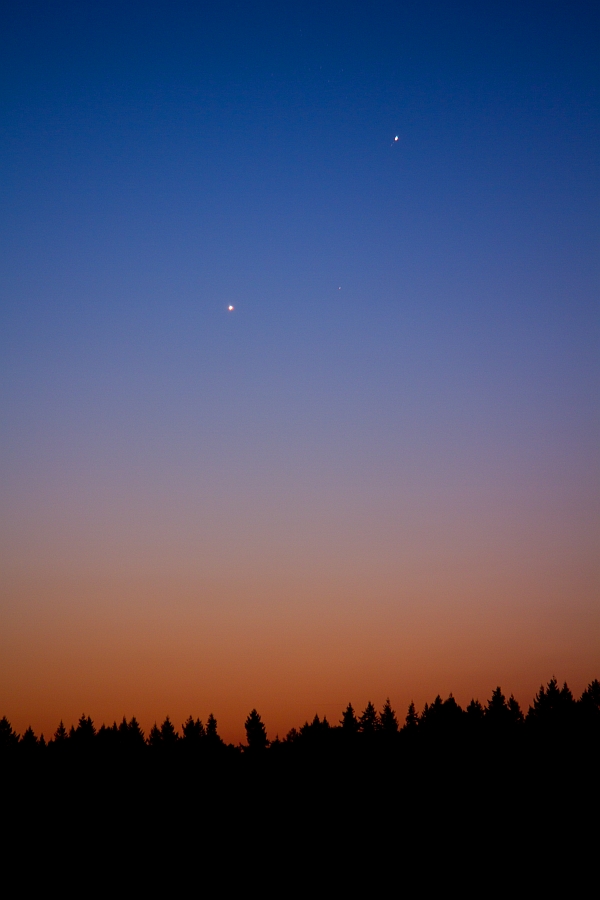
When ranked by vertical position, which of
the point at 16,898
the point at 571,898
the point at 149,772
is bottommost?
the point at 571,898

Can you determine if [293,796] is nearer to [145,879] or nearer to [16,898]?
[145,879]

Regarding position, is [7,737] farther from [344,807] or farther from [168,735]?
[344,807]

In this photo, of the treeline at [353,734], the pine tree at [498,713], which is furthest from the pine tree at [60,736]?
the pine tree at [498,713]

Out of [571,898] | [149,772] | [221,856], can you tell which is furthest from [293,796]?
[571,898]

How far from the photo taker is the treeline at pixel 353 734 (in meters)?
139

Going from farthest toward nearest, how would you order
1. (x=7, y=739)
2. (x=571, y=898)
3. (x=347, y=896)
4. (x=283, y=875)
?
(x=7, y=739) < (x=283, y=875) < (x=347, y=896) < (x=571, y=898)

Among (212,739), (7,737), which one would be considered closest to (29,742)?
(7,737)

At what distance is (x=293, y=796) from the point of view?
4085 inches

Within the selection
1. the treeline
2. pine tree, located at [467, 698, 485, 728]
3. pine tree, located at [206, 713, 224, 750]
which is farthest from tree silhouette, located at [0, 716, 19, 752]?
pine tree, located at [467, 698, 485, 728]

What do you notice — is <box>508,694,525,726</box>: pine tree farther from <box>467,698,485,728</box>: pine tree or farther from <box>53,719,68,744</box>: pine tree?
<box>53,719,68,744</box>: pine tree

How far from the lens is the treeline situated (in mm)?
139000

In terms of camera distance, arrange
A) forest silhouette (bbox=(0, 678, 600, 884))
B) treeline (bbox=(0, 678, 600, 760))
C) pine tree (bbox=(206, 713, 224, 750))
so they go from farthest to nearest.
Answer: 1. pine tree (bbox=(206, 713, 224, 750))
2. treeline (bbox=(0, 678, 600, 760))
3. forest silhouette (bbox=(0, 678, 600, 884))

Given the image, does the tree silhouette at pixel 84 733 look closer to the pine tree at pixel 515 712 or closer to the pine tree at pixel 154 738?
the pine tree at pixel 154 738

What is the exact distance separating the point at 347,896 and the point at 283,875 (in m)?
9.49
